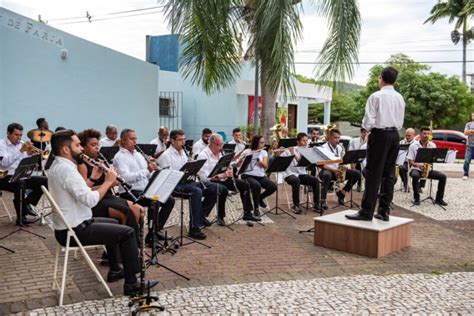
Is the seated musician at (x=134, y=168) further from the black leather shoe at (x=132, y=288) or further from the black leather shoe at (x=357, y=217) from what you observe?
the black leather shoe at (x=357, y=217)

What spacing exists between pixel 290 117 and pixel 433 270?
60.7ft

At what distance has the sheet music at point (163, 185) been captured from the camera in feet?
16.7

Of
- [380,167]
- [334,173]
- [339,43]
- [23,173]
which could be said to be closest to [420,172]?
[334,173]

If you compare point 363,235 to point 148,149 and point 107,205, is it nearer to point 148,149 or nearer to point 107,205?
point 107,205

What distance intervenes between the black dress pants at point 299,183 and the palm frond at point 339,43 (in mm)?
2071

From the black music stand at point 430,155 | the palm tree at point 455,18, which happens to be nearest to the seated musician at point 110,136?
the black music stand at point 430,155

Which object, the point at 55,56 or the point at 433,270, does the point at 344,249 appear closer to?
the point at 433,270

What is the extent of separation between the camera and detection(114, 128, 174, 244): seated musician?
670cm

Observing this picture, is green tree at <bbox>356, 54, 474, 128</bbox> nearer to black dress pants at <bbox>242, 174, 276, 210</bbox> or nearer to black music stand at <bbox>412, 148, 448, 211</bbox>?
black music stand at <bbox>412, 148, 448, 211</bbox>

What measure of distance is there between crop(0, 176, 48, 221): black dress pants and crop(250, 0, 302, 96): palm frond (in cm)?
443

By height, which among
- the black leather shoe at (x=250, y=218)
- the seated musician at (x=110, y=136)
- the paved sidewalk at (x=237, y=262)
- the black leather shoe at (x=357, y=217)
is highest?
the seated musician at (x=110, y=136)

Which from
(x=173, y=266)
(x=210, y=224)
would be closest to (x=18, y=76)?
(x=210, y=224)

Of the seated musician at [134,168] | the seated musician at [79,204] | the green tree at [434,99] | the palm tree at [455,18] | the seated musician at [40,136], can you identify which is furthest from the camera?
the palm tree at [455,18]

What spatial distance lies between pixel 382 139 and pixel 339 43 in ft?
12.3
